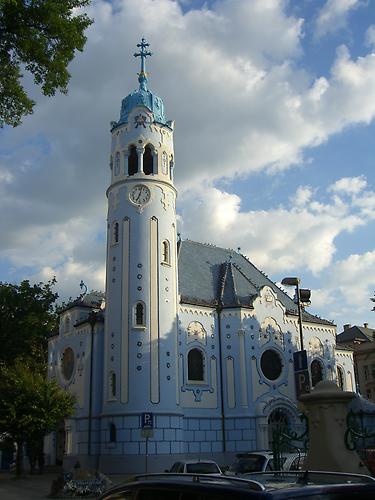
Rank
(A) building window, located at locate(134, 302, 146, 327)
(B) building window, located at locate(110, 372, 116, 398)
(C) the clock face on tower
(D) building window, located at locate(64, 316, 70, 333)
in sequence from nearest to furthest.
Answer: (B) building window, located at locate(110, 372, 116, 398)
(A) building window, located at locate(134, 302, 146, 327)
(C) the clock face on tower
(D) building window, located at locate(64, 316, 70, 333)

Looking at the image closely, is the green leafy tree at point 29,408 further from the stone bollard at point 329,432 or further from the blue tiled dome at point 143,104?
the stone bollard at point 329,432

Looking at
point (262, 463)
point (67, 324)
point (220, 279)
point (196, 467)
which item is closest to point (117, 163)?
point (220, 279)

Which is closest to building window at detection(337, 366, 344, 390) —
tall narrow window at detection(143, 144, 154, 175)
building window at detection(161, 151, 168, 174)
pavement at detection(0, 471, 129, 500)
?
pavement at detection(0, 471, 129, 500)

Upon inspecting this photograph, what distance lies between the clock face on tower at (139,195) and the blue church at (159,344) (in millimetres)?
78

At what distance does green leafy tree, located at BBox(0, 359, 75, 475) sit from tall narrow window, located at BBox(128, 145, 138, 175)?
612 inches

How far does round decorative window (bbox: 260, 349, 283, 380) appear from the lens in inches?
1635

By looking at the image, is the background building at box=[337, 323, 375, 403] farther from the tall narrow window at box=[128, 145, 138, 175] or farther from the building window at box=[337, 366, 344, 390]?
the tall narrow window at box=[128, 145, 138, 175]

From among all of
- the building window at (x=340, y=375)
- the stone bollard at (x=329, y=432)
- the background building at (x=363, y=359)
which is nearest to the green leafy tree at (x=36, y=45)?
the stone bollard at (x=329, y=432)

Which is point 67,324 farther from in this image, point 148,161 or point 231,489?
point 231,489

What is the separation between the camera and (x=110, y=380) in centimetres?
3647

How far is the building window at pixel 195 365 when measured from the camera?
3891 cm

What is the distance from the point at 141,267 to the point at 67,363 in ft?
35.2

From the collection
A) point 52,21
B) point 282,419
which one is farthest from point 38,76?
point 282,419

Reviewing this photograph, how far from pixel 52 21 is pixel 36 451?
29337 mm
